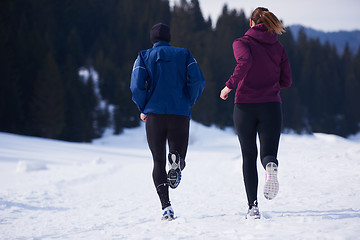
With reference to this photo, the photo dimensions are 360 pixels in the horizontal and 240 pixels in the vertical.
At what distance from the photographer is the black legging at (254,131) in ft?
10.5

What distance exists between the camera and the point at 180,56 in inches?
137

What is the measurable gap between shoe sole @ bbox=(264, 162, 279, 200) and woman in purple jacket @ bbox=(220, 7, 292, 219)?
12 cm

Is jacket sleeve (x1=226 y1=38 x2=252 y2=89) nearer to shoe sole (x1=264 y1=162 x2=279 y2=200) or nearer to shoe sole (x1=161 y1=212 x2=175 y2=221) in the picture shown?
shoe sole (x1=264 y1=162 x2=279 y2=200)

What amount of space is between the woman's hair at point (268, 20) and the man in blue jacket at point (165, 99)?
713 mm

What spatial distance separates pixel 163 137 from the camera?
11.4 feet

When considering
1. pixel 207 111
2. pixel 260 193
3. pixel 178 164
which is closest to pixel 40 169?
pixel 260 193

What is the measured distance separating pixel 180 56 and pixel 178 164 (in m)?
1.00

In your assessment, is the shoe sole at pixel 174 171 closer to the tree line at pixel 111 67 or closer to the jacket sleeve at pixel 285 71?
the jacket sleeve at pixel 285 71

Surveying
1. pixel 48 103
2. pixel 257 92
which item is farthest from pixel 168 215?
pixel 48 103

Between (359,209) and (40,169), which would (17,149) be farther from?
(359,209)

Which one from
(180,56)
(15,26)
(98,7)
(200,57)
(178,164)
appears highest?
(98,7)

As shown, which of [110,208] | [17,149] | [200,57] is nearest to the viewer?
[110,208]

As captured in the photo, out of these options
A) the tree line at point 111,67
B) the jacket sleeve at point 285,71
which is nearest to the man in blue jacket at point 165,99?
the jacket sleeve at point 285,71

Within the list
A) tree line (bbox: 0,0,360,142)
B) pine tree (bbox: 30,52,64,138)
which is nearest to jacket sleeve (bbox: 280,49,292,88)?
tree line (bbox: 0,0,360,142)
